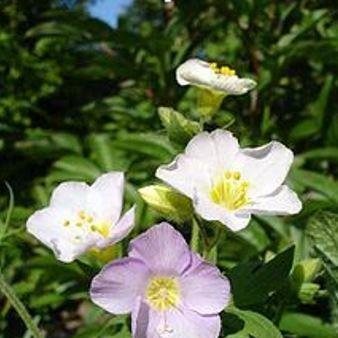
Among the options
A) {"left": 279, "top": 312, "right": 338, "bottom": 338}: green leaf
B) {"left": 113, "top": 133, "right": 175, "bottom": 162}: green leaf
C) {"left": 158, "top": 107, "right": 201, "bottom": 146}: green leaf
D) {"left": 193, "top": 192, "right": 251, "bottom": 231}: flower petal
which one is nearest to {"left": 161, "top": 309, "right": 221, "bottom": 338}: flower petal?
{"left": 193, "top": 192, "right": 251, "bottom": 231}: flower petal

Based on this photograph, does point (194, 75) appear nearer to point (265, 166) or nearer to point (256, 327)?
point (265, 166)

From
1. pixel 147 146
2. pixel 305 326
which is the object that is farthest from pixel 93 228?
pixel 147 146

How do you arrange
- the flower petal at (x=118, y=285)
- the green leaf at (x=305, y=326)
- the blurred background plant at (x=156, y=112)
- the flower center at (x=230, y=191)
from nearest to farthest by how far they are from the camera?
1. the flower petal at (x=118, y=285)
2. the flower center at (x=230, y=191)
3. the green leaf at (x=305, y=326)
4. the blurred background plant at (x=156, y=112)

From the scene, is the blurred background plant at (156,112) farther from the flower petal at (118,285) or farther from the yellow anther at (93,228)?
the flower petal at (118,285)

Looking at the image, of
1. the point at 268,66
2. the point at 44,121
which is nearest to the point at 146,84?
the point at 268,66

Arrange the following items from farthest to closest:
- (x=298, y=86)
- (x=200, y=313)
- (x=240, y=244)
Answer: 1. (x=298, y=86)
2. (x=240, y=244)
3. (x=200, y=313)

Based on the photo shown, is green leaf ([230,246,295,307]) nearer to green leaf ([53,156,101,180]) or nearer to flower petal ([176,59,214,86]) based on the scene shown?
flower petal ([176,59,214,86])

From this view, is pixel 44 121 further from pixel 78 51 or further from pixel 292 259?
pixel 292 259

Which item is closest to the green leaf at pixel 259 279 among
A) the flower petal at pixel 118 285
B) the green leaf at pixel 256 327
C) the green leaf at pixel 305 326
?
the green leaf at pixel 256 327
